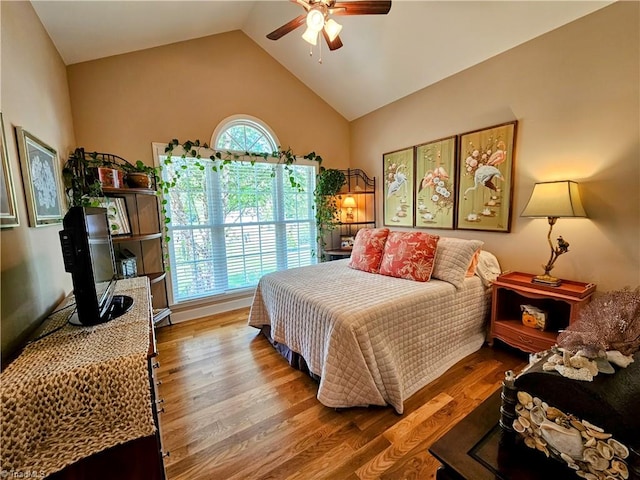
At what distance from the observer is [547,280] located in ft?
6.95

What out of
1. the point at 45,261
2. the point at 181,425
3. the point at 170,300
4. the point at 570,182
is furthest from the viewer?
the point at 170,300

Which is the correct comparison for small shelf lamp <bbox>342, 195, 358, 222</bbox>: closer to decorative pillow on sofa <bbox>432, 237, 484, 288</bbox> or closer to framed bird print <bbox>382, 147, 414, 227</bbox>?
framed bird print <bbox>382, 147, 414, 227</bbox>

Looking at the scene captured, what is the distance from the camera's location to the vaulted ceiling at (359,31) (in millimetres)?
2045

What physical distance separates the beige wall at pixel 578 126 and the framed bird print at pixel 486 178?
2.7 inches

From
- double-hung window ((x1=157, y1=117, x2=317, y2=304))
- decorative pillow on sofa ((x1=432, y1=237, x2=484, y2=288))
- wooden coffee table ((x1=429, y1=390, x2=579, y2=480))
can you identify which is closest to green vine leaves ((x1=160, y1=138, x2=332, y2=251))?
double-hung window ((x1=157, y1=117, x2=317, y2=304))

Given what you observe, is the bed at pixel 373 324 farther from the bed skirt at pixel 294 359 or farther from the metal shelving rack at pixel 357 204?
the metal shelving rack at pixel 357 204

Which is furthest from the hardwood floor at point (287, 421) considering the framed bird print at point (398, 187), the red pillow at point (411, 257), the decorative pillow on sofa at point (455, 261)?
the framed bird print at point (398, 187)

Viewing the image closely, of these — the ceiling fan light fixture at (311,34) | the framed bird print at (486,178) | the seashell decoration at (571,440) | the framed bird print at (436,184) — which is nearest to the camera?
the seashell decoration at (571,440)

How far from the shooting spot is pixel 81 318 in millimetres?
1169

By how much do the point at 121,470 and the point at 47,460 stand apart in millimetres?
218

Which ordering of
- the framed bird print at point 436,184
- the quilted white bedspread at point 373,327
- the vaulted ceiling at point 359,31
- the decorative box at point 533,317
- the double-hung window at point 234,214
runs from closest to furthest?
the quilted white bedspread at point 373,327
the vaulted ceiling at point 359,31
the decorative box at point 533,317
the framed bird print at point 436,184
the double-hung window at point 234,214

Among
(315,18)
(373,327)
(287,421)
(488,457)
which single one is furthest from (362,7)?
(287,421)

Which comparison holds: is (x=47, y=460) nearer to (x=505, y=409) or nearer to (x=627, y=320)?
(x=505, y=409)

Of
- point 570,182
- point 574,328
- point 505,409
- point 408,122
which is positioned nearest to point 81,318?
point 505,409
